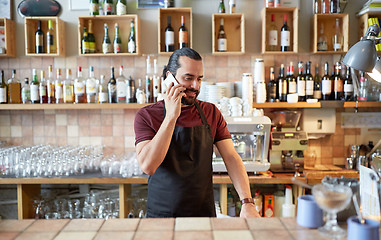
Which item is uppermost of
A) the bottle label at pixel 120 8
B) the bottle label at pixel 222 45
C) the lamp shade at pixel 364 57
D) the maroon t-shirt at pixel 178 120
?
the bottle label at pixel 120 8

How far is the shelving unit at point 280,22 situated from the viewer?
143 inches

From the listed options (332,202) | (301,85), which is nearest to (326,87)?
(301,85)

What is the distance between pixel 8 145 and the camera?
403cm

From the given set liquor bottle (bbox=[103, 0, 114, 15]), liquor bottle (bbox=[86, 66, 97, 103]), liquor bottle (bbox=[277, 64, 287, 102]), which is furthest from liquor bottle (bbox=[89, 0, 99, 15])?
liquor bottle (bbox=[277, 64, 287, 102])

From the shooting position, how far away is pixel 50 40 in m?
3.81

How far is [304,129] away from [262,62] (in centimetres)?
80

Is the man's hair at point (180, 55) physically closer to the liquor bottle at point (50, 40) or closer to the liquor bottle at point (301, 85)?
the liquor bottle at point (301, 85)

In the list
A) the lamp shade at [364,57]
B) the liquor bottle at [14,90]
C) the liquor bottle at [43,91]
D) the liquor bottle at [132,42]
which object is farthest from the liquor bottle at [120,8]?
the lamp shade at [364,57]

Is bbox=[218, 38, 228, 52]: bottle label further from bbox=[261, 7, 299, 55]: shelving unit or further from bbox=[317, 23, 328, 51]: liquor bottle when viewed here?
bbox=[317, 23, 328, 51]: liquor bottle

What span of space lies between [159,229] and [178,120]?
87 centimetres

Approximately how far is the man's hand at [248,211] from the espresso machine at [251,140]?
131cm

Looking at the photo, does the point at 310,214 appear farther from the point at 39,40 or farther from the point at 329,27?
the point at 39,40

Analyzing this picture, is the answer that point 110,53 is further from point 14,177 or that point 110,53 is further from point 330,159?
point 330,159

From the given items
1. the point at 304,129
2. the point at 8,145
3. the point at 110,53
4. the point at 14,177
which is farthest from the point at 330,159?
the point at 8,145
